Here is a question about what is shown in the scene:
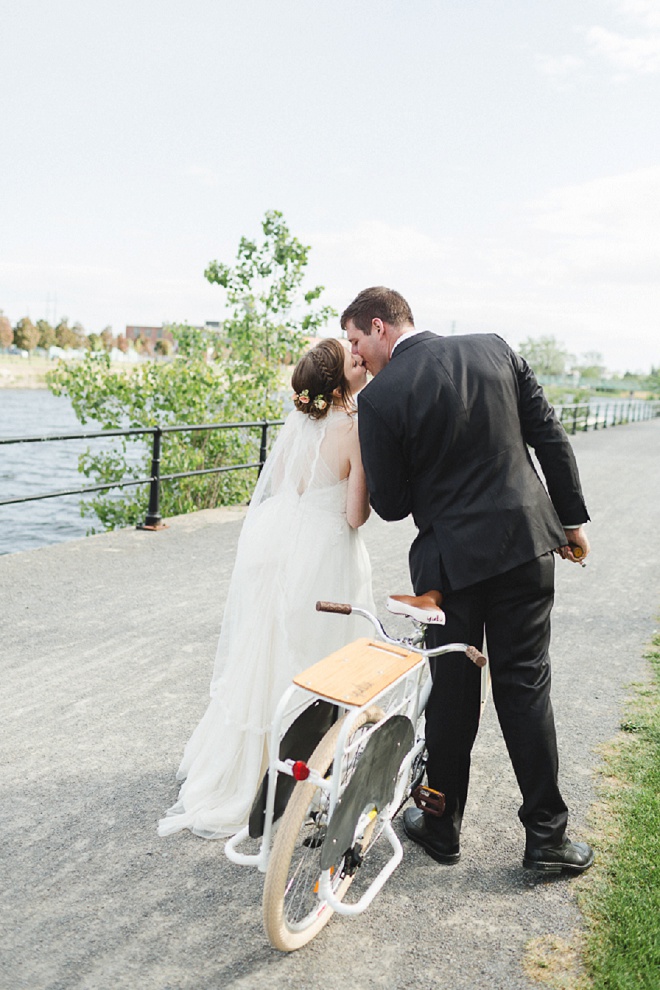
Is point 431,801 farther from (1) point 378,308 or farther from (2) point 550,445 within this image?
(1) point 378,308

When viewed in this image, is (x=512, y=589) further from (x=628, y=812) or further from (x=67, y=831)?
(x=67, y=831)

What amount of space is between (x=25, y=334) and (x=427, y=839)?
338 ft

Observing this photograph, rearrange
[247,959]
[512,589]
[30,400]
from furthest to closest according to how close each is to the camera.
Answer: [30,400] < [512,589] < [247,959]

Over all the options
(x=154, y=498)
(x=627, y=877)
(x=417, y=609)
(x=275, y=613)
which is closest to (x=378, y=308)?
(x=417, y=609)

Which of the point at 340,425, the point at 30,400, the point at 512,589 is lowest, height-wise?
the point at 30,400

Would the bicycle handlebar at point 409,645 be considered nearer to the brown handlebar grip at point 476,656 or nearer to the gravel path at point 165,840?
the brown handlebar grip at point 476,656

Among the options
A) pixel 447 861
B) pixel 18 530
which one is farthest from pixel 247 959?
pixel 18 530

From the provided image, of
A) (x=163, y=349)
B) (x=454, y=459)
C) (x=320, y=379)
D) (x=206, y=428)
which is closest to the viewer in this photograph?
(x=454, y=459)

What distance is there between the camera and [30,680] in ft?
15.9

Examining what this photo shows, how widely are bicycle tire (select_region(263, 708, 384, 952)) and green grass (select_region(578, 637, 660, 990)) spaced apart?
2.57 ft

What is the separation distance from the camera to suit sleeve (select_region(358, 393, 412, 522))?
3.10 meters

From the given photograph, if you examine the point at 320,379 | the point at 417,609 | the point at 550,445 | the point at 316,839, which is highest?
the point at 320,379

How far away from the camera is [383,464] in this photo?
313cm

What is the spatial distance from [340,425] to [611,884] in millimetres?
1892
